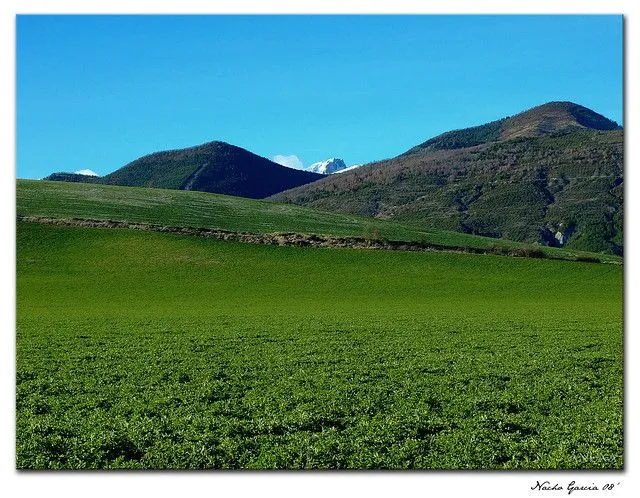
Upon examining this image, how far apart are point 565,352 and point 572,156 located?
590 ft

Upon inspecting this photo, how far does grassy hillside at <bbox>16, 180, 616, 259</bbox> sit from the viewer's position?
256 ft

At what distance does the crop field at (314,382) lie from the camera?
1172cm

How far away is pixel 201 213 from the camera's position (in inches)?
3462

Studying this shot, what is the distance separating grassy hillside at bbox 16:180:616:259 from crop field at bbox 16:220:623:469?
31069 mm

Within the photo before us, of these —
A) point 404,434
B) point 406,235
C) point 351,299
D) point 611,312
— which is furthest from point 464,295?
point 404,434

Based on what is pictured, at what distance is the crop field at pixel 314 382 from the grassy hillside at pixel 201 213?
31.1 metres

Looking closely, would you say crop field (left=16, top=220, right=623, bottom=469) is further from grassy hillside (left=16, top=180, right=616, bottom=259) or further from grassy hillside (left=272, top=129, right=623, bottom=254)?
grassy hillside (left=272, top=129, right=623, bottom=254)

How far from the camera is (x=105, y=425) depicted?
13.1 m
